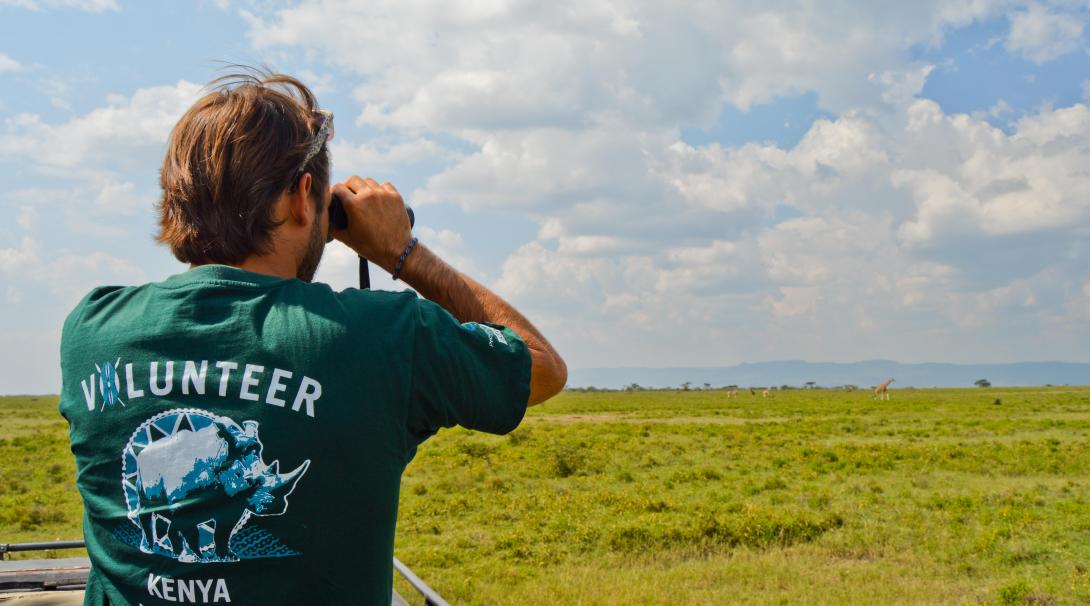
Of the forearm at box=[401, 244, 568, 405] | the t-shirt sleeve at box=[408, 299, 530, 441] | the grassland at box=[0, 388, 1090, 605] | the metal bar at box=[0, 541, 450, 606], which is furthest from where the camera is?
the grassland at box=[0, 388, 1090, 605]

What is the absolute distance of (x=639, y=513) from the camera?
1355cm

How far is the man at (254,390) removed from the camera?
3.75ft

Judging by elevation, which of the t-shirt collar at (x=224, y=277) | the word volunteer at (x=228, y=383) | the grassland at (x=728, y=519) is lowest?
the grassland at (x=728, y=519)

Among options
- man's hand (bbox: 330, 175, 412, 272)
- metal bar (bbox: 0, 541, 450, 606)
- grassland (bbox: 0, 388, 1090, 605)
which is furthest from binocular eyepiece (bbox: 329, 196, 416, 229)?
grassland (bbox: 0, 388, 1090, 605)

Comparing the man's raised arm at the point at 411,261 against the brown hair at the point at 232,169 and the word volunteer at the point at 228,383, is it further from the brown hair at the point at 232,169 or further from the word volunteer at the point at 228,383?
the word volunteer at the point at 228,383

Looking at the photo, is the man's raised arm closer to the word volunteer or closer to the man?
the man

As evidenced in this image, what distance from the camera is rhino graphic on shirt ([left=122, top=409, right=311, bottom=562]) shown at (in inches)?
44.6

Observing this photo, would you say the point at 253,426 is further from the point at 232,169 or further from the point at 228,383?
the point at 232,169

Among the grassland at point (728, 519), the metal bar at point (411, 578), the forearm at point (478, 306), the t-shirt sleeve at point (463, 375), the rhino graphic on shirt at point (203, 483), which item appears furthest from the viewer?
the grassland at point (728, 519)

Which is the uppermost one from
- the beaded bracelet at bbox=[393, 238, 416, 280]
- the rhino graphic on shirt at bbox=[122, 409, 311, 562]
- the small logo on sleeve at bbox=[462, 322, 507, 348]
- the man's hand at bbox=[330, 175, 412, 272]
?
the man's hand at bbox=[330, 175, 412, 272]

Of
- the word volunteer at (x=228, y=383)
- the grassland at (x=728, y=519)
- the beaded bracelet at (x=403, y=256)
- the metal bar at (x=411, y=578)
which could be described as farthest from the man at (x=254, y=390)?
the grassland at (x=728, y=519)

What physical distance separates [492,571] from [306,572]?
9897mm

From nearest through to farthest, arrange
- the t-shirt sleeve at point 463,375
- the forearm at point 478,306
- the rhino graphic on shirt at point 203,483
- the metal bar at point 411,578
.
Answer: the rhino graphic on shirt at point 203,483 → the t-shirt sleeve at point 463,375 → the forearm at point 478,306 → the metal bar at point 411,578

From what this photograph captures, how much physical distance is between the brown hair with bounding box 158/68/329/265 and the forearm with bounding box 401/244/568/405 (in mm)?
240
